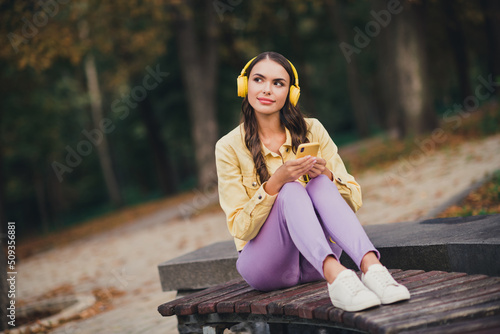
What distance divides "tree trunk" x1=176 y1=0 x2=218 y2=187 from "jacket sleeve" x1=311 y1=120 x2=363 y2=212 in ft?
42.4

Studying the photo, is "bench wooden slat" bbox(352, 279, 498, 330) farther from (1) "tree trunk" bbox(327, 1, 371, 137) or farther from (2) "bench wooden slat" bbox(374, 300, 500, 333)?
(1) "tree trunk" bbox(327, 1, 371, 137)

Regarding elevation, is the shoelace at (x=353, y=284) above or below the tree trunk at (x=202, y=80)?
below

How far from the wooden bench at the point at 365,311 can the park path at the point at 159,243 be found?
1.27 meters

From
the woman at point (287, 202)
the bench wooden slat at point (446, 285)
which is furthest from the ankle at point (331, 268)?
the bench wooden slat at point (446, 285)

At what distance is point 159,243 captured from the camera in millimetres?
10836

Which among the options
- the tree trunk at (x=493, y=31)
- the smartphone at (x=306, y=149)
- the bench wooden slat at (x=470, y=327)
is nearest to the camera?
the bench wooden slat at (x=470, y=327)

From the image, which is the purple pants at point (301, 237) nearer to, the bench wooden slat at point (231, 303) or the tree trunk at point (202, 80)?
the bench wooden slat at point (231, 303)

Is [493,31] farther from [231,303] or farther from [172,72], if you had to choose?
[231,303]

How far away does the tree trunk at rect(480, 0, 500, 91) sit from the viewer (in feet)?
55.6

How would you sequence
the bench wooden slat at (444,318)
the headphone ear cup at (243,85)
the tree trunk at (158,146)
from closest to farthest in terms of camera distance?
the bench wooden slat at (444,318) → the headphone ear cup at (243,85) → the tree trunk at (158,146)

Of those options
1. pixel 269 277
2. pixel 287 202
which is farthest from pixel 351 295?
pixel 269 277

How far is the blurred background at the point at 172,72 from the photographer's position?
1375 centimetres

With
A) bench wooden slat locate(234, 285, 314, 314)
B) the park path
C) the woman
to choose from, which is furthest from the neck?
the park path

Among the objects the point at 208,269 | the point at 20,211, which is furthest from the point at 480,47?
the point at 20,211
